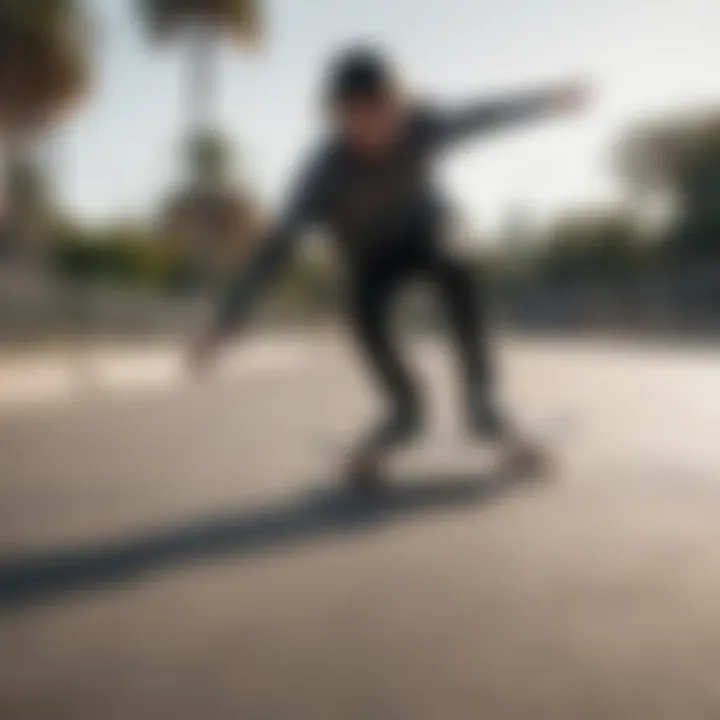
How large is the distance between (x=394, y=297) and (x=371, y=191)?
0.54m

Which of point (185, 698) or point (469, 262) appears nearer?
point (185, 698)

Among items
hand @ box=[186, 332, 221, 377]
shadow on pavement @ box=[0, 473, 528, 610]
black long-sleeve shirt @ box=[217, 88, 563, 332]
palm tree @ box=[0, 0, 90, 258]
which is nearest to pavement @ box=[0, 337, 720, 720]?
shadow on pavement @ box=[0, 473, 528, 610]

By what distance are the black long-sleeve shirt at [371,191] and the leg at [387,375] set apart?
0.40 meters

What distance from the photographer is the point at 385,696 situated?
1774 mm

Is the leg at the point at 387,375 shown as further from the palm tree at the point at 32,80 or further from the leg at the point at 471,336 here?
the palm tree at the point at 32,80

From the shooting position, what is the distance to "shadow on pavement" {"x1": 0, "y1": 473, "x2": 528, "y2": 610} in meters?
2.59

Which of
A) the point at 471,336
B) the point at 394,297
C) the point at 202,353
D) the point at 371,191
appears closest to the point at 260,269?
the point at 202,353

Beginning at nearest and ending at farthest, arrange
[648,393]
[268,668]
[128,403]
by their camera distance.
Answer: [268,668], [648,393], [128,403]

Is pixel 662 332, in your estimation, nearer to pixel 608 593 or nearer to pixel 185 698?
pixel 608 593

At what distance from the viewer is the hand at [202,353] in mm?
3078

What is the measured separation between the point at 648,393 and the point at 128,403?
3353 millimetres

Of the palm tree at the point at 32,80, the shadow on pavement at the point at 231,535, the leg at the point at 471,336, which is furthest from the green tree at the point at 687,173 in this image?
the palm tree at the point at 32,80

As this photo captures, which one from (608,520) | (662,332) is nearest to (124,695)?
(608,520)

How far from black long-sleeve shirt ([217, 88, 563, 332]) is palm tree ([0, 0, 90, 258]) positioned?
1170mm
